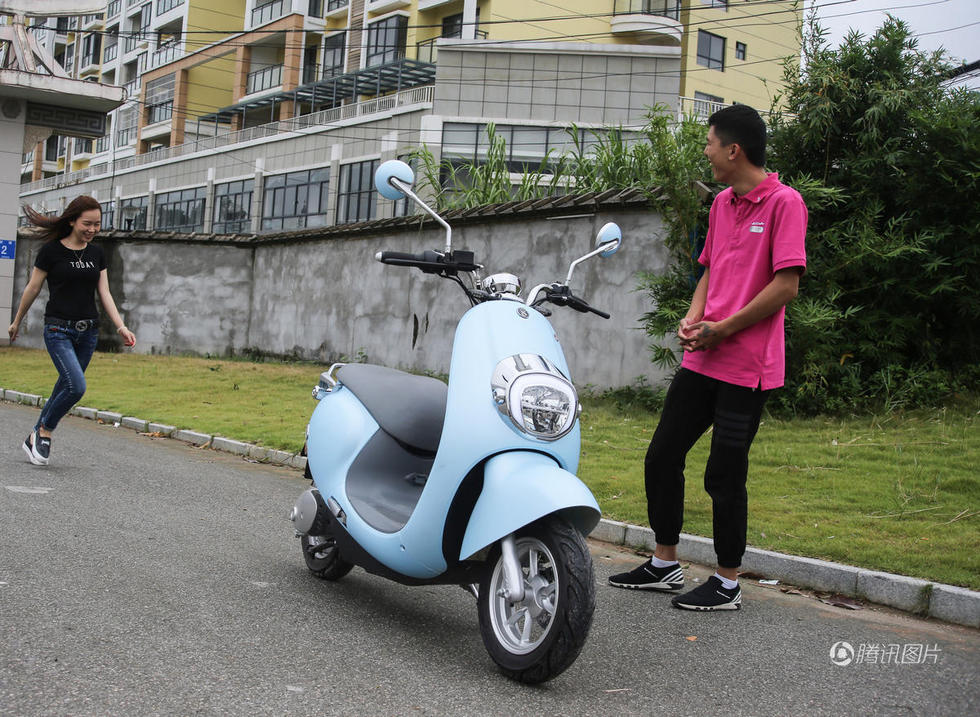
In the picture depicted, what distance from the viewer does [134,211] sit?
53.2 meters

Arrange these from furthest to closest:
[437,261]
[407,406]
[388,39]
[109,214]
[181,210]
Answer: [109,214] < [181,210] < [388,39] < [407,406] < [437,261]

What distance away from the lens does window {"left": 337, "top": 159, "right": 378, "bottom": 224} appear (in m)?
37.7

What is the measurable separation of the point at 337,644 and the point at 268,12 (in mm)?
50165

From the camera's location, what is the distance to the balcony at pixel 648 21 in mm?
40375

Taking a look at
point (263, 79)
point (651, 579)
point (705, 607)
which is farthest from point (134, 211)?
point (705, 607)

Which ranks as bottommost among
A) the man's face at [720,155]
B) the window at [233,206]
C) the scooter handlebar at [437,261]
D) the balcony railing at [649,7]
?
the scooter handlebar at [437,261]

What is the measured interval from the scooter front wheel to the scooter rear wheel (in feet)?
3.93

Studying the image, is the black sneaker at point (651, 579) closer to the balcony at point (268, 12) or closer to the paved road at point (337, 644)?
the paved road at point (337, 644)

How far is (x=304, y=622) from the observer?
378cm

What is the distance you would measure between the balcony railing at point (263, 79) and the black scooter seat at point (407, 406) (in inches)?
1841

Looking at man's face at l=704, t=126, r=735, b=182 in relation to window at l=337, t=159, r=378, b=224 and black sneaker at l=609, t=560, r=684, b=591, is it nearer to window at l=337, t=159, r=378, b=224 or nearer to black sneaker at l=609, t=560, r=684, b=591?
black sneaker at l=609, t=560, r=684, b=591

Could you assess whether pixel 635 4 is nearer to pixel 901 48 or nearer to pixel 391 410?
pixel 901 48

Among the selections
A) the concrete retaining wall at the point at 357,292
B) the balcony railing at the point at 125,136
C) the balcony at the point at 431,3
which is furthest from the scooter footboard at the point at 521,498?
the balcony railing at the point at 125,136

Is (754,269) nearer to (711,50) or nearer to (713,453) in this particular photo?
(713,453)
